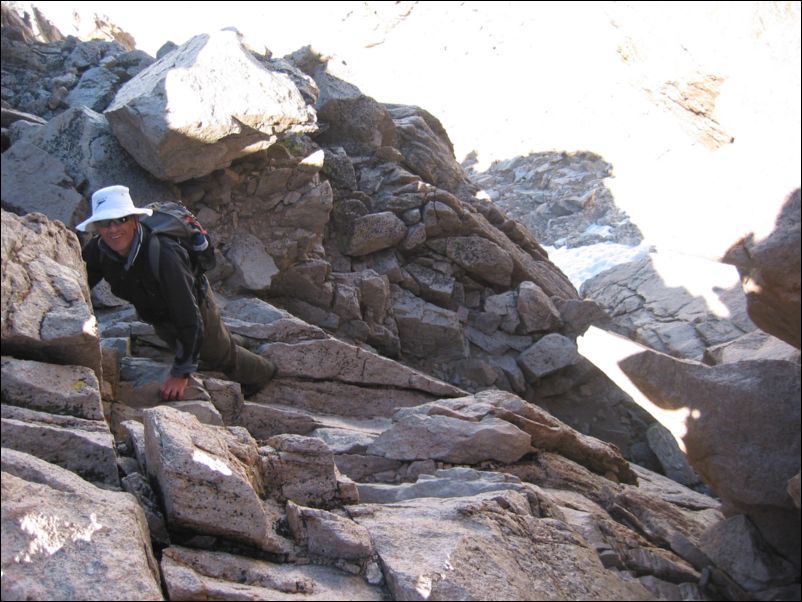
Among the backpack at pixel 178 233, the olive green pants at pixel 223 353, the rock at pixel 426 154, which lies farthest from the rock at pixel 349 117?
the backpack at pixel 178 233

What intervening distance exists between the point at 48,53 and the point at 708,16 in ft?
56.5

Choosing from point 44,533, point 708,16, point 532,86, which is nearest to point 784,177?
point 708,16

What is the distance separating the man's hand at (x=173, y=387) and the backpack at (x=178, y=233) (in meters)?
1.27

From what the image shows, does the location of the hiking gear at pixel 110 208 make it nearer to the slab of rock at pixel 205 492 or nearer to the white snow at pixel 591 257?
the slab of rock at pixel 205 492

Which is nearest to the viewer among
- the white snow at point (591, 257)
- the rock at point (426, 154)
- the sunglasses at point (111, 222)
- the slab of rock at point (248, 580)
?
the slab of rock at point (248, 580)

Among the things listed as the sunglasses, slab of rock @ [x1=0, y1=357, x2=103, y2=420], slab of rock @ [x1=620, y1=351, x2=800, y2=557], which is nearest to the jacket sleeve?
the sunglasses

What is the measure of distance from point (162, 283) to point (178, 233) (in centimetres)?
54

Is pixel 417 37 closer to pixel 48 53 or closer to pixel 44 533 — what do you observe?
pixel 48 53

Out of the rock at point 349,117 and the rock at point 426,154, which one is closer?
the rock at point 349,117

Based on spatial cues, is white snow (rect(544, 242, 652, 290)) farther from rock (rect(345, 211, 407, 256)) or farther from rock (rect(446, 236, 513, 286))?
rock (rect(345, 211, 407, 256))

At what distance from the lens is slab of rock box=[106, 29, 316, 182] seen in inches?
437

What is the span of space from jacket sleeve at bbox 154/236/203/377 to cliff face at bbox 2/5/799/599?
27.0 inches

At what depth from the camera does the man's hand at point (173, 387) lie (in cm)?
754

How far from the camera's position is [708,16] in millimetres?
6695
